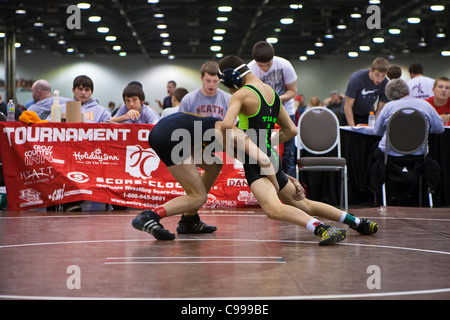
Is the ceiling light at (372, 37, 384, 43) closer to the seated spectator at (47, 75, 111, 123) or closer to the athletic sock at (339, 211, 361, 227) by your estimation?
the seated spectator at (47, 75, 111, 123)

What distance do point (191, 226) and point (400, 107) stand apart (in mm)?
3734

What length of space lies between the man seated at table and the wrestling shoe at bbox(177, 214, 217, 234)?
3295 mm

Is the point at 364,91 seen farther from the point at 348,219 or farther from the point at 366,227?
the point at 348,219

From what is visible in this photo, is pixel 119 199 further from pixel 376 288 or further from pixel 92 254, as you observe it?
pixel 376 288

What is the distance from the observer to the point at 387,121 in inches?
307

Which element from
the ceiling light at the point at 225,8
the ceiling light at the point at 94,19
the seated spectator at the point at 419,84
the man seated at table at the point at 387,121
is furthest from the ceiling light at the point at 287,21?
the man seated at table at the point at 387,121

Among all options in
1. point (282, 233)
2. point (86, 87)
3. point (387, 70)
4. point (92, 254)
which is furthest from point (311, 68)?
point (92, 254)

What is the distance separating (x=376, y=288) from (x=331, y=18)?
1527 cm

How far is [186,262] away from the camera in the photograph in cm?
399

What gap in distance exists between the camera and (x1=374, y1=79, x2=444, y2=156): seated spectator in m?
7.86

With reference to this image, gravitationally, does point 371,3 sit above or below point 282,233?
above

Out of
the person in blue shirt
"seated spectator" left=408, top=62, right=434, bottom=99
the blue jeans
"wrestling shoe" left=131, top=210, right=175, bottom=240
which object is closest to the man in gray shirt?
the blue jeans

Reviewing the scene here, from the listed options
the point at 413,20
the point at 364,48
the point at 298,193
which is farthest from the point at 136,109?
the point at 364,48

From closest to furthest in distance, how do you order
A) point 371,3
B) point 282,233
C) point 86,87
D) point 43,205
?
point 282,233 < point 43,205 < point 86,87 < point 371,3
